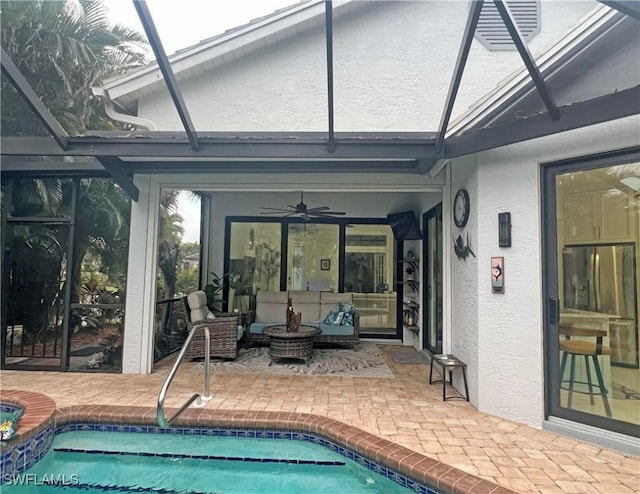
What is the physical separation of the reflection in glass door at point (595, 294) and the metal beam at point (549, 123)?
0.50 meters

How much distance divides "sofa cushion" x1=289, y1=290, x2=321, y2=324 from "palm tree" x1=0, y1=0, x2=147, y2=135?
5.34m

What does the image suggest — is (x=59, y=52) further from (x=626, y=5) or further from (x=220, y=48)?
(x=626, y=5)

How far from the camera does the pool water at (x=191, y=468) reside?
2.99 meters

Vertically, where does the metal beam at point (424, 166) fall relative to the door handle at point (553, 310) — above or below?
above

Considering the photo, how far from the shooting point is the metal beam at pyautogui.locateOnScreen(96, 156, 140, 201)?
4770 millimetres

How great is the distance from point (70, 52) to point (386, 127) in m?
5.66

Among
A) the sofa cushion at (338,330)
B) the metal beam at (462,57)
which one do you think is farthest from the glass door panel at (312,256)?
the metal beam at (462,57)

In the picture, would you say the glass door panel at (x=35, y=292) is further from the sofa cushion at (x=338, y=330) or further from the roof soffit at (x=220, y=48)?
the sofa cushion at (x=338, y=330)

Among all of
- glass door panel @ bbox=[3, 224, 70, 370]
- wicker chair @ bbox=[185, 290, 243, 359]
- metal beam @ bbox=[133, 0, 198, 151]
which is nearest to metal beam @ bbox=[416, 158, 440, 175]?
metal beam @ bbox=[133, 0, 198, 151]

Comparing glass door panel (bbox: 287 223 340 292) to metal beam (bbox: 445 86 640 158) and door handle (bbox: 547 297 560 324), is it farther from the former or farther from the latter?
door handle (bbox: 547 297 560 324)

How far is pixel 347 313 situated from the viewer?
7.30 m

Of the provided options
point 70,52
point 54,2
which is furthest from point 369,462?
point 54,2

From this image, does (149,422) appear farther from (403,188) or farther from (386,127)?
(386,127)

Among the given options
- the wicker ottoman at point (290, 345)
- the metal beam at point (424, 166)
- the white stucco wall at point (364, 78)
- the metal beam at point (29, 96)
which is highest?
the white stucco wall at point (364, 78)
